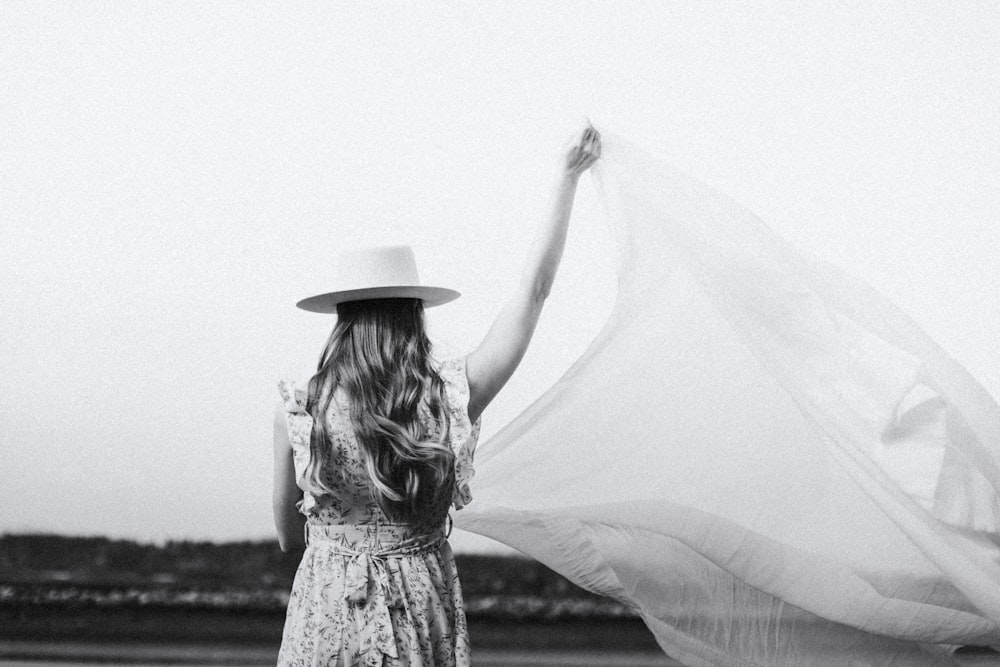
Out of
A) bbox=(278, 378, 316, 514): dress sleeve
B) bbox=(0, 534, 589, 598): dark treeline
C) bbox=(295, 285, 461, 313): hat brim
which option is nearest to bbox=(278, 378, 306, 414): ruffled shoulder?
bbox=(278, 378, 316, 514): dress sleeve

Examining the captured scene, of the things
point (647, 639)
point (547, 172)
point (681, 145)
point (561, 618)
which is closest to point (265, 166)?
point (547, 172)

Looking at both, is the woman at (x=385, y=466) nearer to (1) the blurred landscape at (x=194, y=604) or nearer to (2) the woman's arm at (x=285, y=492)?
(2) the woman's arm at (x=285, y=492)

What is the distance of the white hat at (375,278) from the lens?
51.3 inches

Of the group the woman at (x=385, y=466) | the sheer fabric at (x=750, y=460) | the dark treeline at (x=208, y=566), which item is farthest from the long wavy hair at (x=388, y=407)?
the dark treeline at (x=208, y=566)

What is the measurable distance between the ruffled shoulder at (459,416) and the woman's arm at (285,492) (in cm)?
22

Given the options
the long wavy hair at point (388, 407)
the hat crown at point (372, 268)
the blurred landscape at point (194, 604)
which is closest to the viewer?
the long wavy hair at point (388, 407)

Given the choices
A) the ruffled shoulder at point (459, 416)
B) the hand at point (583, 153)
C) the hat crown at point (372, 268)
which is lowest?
the ruffled shoulder at point (459, 416)

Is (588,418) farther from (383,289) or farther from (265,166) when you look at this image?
(265,166)

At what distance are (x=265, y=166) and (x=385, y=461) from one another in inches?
91.2

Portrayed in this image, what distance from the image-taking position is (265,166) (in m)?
3.31

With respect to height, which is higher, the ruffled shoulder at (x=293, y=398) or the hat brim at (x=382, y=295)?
the hat brim at (x=382, y=295)

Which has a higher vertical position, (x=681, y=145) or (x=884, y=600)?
(x=681, y=145)

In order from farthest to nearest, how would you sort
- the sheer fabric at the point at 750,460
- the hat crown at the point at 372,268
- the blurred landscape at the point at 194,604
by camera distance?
the blurred landscape at the point at 194,604
the sheer fabric at the point at 750,460
the hat crown at the point at 372,268

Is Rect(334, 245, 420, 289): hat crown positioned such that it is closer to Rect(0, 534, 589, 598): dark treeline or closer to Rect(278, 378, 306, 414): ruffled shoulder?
Rect(278, 378, 306, 414): ruffled shoulder
